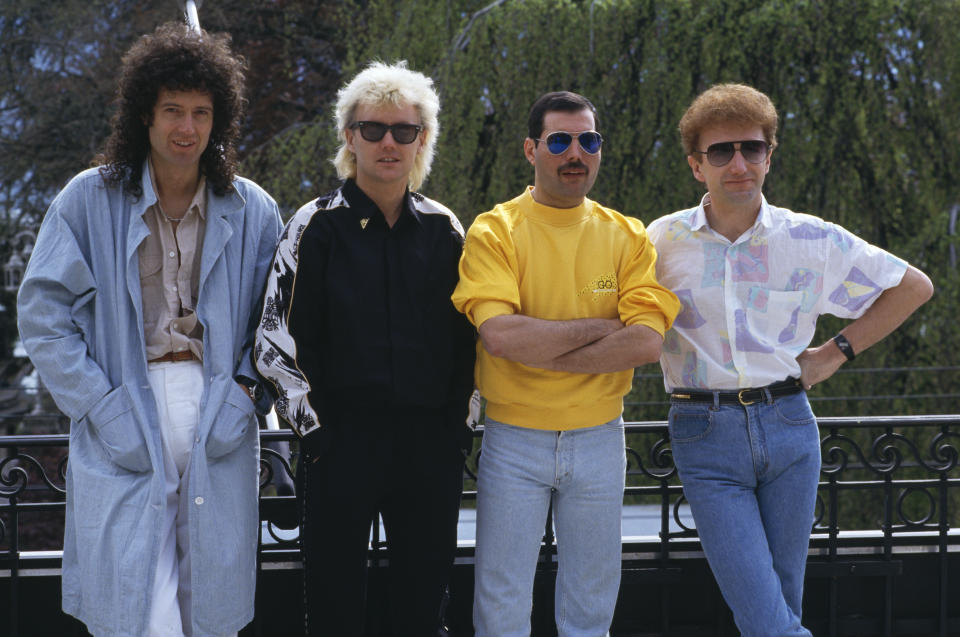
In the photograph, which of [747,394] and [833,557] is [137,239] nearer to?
[747,394]

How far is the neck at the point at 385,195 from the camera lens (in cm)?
285

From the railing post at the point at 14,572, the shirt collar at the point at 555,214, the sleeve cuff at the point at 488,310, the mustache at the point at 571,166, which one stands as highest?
the mustache at the point at 571,166

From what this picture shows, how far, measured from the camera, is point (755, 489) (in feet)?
9.70

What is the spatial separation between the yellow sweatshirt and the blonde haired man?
0.12 meters

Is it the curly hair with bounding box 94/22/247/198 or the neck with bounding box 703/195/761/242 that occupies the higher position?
the curly hair with bounding box 94/22/247/198

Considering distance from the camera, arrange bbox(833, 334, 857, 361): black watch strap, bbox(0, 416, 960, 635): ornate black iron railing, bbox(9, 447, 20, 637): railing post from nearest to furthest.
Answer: bbox(833, 334, 857, 361): black watch strap, bbox(9, 447, 20, 637): railing post, bbox(0, 416, 960, 635): ornate black iron railing

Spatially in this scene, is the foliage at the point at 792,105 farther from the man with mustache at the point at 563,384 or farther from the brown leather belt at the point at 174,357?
the brown leather belt at the point at 174,357

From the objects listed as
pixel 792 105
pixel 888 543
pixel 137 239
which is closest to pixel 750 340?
pixel 888 543

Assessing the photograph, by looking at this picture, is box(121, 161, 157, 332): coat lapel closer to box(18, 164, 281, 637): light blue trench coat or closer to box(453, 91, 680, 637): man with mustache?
box(18, 164, 281, 637): light blue trench coat

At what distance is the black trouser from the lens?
8.95 feet

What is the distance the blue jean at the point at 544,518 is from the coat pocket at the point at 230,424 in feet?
2.27

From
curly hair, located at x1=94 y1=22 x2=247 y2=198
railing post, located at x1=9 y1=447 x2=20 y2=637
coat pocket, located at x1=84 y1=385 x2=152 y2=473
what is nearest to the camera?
coat pocket, located at x1=84 y1=385 x2=152 y2=473

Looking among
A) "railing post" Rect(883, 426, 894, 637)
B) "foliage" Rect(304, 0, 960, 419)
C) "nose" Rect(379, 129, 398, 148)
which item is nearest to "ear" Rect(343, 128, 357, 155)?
"nose" Rect(379, 129, 398, 148)

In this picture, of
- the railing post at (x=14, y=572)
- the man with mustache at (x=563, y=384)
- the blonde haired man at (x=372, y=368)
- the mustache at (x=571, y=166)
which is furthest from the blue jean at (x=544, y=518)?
the railing post at (x=14, y=572)
